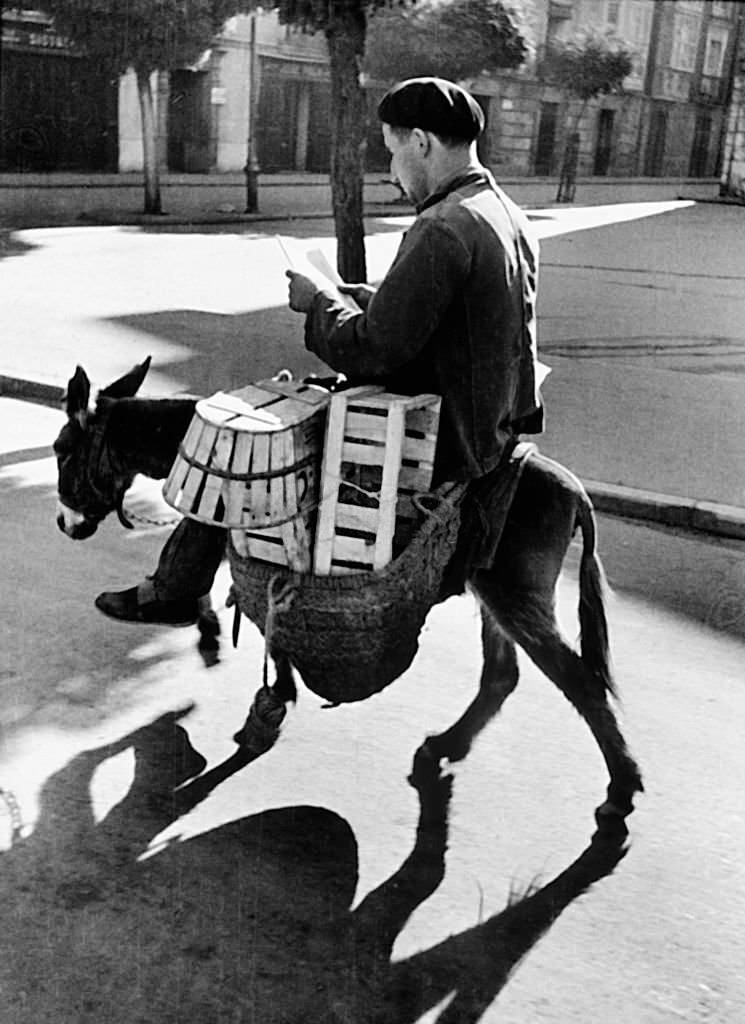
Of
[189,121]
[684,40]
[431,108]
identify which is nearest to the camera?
[431,108]

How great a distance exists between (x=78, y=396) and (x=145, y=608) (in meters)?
0.73

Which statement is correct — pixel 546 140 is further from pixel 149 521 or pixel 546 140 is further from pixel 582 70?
pixel 149 521

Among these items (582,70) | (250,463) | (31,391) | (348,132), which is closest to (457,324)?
(250,463)

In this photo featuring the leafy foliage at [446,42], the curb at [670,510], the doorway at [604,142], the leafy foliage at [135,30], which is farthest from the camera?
the doorway at [604,142]

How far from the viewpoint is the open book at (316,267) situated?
3.34 meters

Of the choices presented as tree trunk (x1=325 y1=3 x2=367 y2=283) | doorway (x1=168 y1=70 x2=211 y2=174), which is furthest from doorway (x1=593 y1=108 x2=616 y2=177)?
tree trunk (x1=325 y1=3 x2=367 y2=283)

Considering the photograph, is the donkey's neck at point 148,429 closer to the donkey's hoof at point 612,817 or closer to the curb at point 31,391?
the donkey's hoof at point 612,817

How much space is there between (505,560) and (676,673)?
4.91ft

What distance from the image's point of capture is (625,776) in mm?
3633

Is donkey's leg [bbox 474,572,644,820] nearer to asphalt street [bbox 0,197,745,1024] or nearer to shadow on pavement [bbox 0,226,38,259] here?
asphalt street [bbox 0,197,745,1024]

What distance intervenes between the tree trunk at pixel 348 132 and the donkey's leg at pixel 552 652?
222 inches

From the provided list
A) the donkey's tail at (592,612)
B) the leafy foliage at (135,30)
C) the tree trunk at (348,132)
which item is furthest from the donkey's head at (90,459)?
the leafy foliage at (135,30)

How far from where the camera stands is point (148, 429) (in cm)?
377

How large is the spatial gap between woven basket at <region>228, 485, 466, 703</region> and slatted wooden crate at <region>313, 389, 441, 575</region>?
0.05 meters
